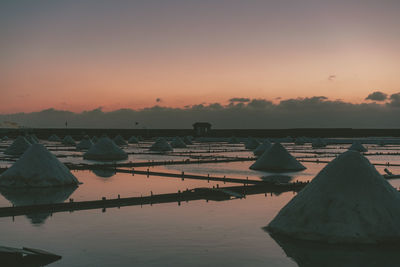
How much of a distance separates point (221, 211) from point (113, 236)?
5.61 meters

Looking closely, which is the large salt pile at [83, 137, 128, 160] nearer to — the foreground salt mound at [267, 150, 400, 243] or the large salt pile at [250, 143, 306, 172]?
the large salt pile at [250, 143, 306, 172]

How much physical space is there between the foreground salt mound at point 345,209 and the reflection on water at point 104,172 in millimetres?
20112

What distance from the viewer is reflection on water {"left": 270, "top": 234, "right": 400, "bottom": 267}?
12.2 meters

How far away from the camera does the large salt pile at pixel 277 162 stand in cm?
3894

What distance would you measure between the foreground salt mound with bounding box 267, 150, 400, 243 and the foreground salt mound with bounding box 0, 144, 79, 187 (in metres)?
15.0

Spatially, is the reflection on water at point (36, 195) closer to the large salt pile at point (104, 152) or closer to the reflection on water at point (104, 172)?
the reflection on water at point (104, 172)

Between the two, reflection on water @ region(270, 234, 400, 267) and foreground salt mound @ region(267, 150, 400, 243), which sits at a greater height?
foreground salt mound @ region(267, 150, 400, 243)

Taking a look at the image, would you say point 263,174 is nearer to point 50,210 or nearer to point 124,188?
point 124,188

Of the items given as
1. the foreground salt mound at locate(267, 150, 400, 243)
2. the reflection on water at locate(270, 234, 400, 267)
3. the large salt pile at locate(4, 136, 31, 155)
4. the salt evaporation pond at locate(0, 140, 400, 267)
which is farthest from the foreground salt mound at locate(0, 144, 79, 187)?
the large salt pile at locate(4, 136, 31, 155)

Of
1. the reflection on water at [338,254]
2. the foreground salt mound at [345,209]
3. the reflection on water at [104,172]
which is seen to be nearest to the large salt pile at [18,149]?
the reflection on water at [104,172]

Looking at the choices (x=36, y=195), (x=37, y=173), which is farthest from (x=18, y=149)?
(x=36, y=195)

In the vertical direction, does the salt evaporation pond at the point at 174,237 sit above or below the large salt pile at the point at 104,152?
below

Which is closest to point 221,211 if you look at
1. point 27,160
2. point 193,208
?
point 193,208

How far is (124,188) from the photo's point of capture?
1072 inches
